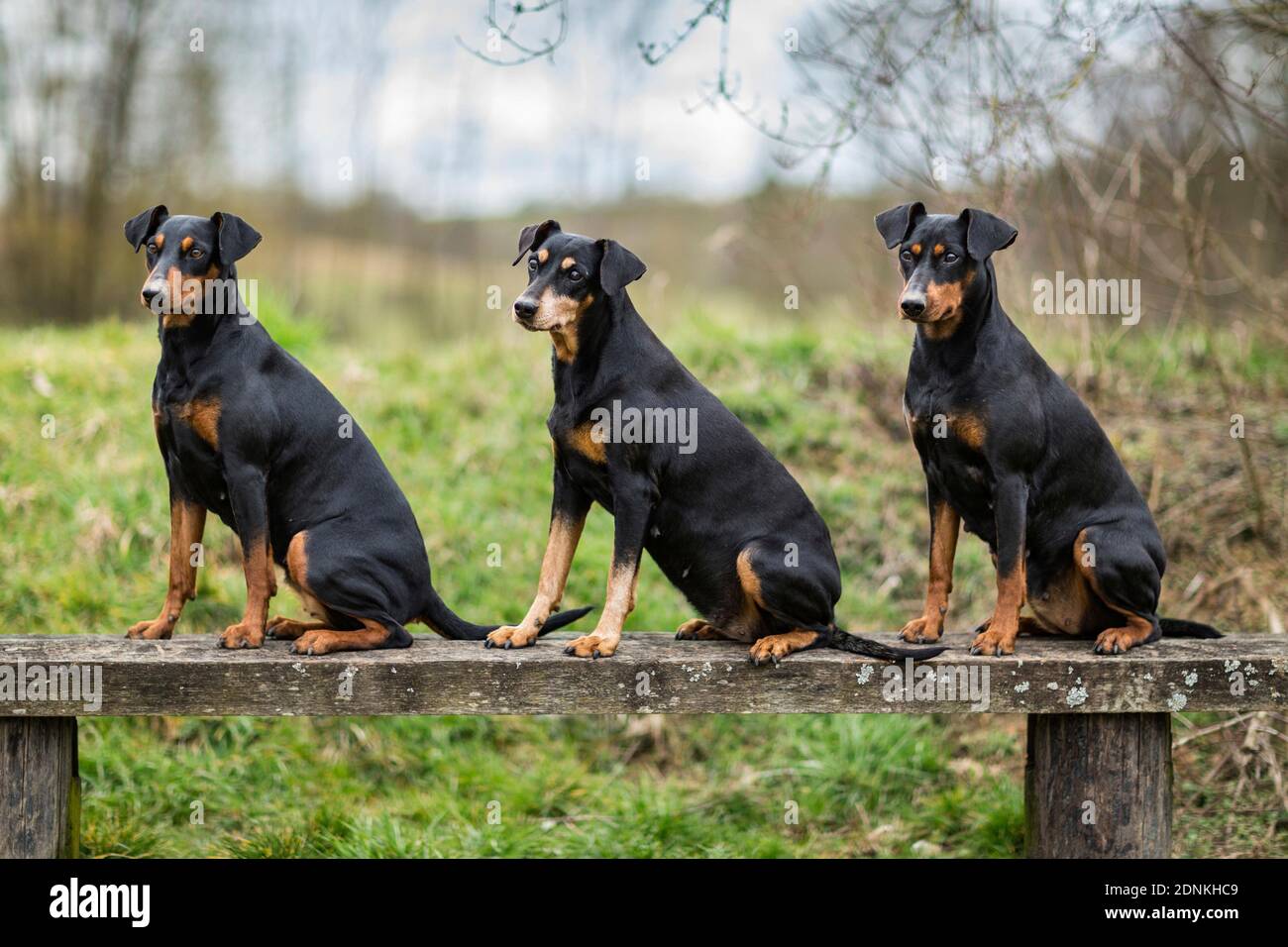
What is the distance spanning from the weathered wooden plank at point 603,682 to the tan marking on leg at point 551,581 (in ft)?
0.28

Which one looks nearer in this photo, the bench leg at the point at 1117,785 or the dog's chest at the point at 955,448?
the dog's chest at the point at 955,448

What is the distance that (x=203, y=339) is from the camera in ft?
12.0

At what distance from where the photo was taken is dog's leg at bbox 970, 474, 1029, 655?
3.67m

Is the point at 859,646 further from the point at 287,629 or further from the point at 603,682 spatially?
the point at 287,629

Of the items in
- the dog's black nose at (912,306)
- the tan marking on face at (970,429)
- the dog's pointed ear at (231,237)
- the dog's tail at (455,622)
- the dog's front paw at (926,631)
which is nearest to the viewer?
the dog's black nose at (912,306)

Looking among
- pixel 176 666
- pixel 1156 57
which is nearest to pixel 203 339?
pixel 176 666

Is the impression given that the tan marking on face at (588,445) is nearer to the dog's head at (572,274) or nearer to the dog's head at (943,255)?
the dog's head at (572,274)


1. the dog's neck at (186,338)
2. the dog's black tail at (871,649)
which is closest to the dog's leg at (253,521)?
the dog's neck at (186,338)

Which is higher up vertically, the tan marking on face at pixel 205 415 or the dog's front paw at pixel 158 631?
the tan marking on face at pixel 205 415

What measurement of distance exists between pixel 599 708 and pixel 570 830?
1467mm

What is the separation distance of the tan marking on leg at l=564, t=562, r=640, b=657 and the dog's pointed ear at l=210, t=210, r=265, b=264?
150cm

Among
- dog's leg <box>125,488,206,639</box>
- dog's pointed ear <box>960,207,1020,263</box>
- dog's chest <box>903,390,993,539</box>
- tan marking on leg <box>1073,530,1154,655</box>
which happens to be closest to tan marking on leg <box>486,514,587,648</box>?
dog's leg <box>125,488,206,639</box>

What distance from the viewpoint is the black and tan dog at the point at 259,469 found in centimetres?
360

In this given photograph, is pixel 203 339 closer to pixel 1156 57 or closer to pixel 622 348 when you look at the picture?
pixel 622 348
